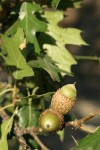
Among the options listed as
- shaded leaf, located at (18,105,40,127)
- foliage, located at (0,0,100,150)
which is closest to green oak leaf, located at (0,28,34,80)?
foliage, located at (0,0,100,150)

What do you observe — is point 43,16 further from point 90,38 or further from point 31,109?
point 90,38

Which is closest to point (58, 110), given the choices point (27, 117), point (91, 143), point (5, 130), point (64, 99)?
point (64, 99)

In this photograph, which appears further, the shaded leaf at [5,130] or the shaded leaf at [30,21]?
the shaded leaf at [30,21]

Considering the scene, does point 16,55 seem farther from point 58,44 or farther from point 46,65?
point 58,44

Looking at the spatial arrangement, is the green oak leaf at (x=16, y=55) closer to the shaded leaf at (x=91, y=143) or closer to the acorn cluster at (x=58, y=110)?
the acorn cluster at (x=58, y=110)

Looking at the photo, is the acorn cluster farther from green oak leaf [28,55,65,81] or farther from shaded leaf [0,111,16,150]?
shaded leaf [0,111,16,150]

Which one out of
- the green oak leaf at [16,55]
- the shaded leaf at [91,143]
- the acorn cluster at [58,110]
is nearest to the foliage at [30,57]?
the green oak leaf at [16,55]
